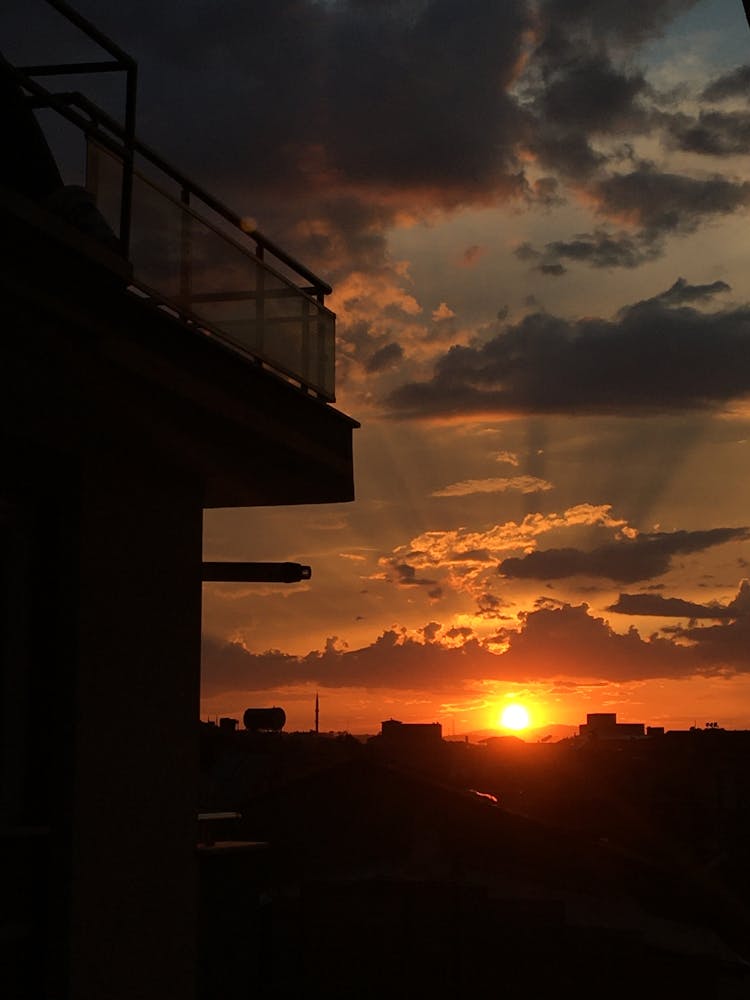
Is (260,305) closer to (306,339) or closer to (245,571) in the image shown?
(306,339)

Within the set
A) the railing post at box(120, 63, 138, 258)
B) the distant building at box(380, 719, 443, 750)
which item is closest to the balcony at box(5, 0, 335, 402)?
the railing post at box(120, 63, 138, 258)

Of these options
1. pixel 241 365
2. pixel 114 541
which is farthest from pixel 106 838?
pixel 241 365

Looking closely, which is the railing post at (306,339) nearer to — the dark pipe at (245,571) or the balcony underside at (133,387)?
the balcony underside at (133,387)

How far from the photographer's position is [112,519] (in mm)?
9328

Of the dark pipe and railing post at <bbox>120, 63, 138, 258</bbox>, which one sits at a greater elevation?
railing post at <bbox>120, 63, 138, 258</bbox>

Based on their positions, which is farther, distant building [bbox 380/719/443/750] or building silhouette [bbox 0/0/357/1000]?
distant building [bbox 380/719/443/750]

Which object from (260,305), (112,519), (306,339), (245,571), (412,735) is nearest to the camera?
(112,519)

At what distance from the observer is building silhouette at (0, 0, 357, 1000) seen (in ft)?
26.4

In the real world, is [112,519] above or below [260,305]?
below

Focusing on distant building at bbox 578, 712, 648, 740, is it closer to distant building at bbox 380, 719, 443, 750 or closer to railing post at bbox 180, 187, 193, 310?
distant building at bbox 380, 719, 443, 750

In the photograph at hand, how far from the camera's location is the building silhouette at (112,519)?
8.05m

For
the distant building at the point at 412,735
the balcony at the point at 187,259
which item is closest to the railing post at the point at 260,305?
the balcony at the point at 187,259

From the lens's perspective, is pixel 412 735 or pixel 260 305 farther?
pixel 412 735

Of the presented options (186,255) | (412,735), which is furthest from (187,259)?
(412,735)
